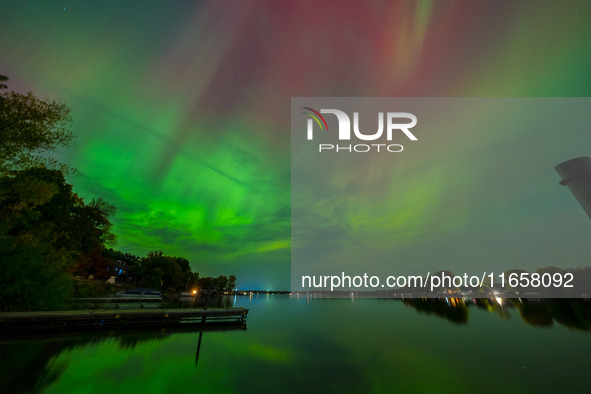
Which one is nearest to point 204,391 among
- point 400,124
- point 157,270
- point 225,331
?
point 225,331

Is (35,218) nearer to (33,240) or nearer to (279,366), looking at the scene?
(33,240)

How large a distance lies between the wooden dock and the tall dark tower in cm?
20459

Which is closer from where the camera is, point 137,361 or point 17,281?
point 137,361

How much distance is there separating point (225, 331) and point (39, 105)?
2801 cm

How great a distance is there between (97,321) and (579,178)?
21901cm

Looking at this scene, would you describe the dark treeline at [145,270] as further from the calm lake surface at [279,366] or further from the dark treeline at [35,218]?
the calm lake surface at [279,366]

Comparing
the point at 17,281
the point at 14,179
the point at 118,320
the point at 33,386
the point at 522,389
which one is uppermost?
the point at 14,179

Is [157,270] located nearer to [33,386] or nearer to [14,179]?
[14,179]

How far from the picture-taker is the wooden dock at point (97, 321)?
18.4m

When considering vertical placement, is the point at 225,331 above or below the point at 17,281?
below

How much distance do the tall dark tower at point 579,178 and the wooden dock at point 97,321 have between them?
205 metres

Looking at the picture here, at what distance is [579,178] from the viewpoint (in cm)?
13788

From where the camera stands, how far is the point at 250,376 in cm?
1681

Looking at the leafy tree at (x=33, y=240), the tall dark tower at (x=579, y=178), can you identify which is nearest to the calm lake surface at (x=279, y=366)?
the leafy tree at (x=33, y=240)
